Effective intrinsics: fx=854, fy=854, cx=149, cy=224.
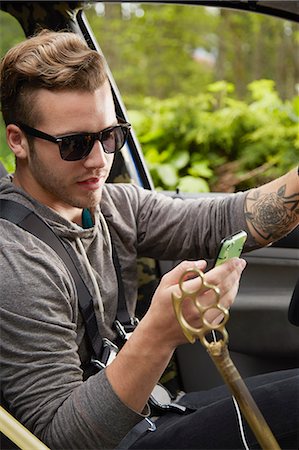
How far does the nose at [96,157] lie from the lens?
1775 millimetres

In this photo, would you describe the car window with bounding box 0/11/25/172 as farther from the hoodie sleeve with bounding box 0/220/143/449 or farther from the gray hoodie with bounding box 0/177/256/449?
the hoodie sleeve with bounding box 0/220/143/449

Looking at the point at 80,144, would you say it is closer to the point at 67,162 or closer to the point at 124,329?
the point at 67,162

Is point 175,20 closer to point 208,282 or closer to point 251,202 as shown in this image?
point 251,202

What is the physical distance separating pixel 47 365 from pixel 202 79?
797cm

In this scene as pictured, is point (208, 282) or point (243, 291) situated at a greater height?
point (208, 282)

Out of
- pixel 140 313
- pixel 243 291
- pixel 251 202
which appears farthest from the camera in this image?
pixel 243 291

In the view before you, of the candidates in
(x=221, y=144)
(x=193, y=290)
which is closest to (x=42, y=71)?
(x=193, y=290)

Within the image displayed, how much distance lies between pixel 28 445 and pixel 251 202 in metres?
0.92

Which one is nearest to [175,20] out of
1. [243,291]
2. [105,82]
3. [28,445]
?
[243,291]

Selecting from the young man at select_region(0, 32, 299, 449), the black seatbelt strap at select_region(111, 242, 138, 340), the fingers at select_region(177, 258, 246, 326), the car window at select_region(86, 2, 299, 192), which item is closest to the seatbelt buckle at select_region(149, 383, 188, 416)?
the young man at select_region(0, 32, 299, 449)

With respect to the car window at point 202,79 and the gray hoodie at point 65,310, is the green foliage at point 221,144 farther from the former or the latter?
the gray hoodie at point 65,310

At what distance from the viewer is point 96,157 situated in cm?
179

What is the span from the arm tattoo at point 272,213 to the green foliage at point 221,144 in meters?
2.72

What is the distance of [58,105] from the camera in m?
1.73
